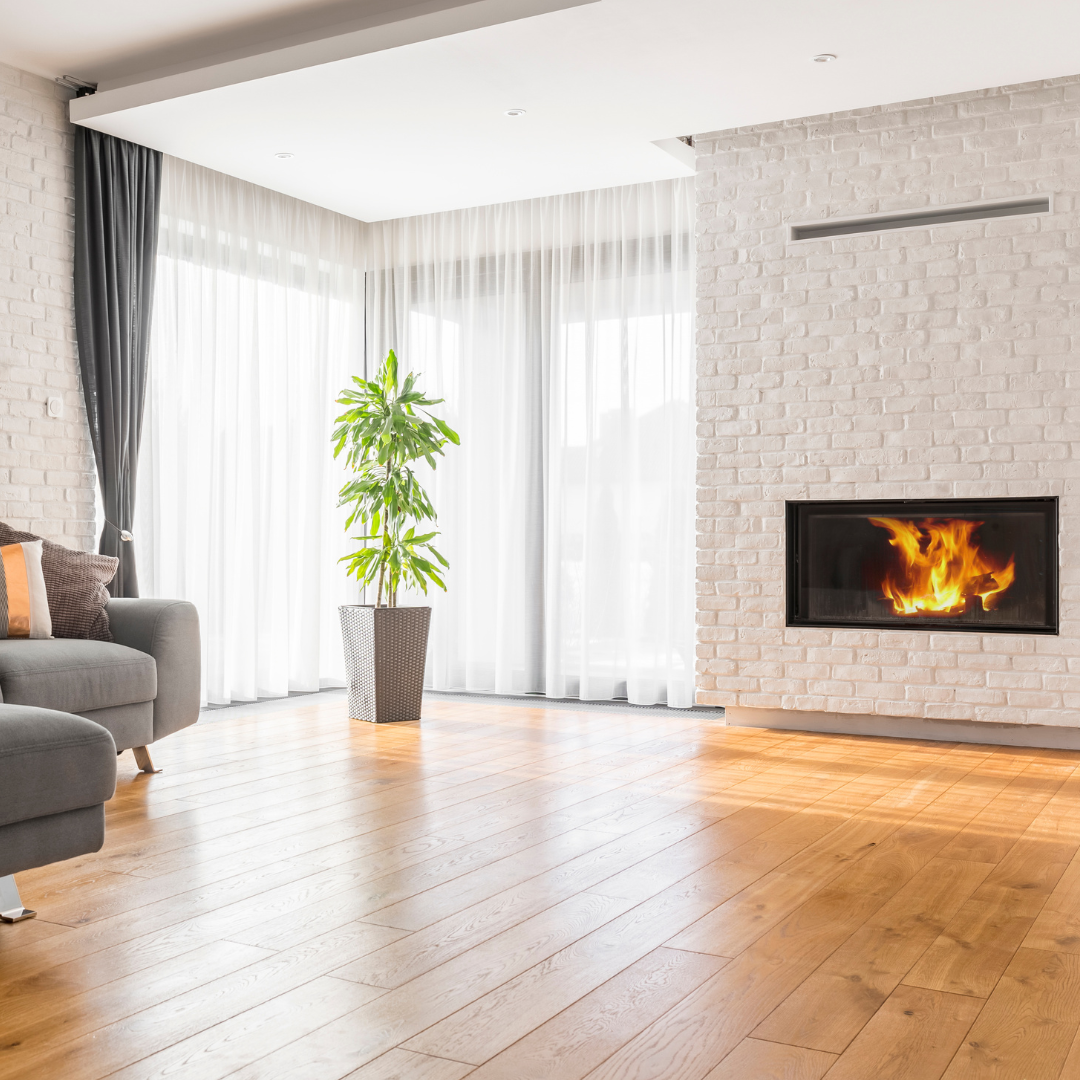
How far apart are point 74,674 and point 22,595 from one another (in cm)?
46

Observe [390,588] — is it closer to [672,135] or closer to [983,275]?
[672,135]

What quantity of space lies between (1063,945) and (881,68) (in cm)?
325

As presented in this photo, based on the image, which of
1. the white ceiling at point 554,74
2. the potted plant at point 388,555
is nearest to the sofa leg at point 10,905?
the potted plant at point 388,555

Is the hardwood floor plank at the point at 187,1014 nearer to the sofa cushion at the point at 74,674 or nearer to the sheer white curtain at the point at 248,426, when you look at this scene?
the sofa cushion at the point at 74,674

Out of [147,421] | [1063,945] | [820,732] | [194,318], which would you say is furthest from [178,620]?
[1063,945]

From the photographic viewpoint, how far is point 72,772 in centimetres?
238

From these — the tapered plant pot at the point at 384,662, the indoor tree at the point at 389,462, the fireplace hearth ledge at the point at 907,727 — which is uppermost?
the indoor tree at the point at 389,462

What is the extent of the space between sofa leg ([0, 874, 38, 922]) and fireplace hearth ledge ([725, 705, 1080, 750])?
3362 mm

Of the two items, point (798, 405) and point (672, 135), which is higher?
point (672, 135)

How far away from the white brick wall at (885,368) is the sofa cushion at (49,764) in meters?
3.22

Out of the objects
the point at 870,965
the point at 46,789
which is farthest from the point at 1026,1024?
the point at 46,789

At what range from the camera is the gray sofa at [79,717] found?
2307 millimetres

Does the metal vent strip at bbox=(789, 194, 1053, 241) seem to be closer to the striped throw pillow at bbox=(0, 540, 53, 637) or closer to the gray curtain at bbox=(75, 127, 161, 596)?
the gray curtain at bbox=(75, 127, 161, 596)

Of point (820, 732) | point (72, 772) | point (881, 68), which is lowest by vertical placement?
point (820, 732)
